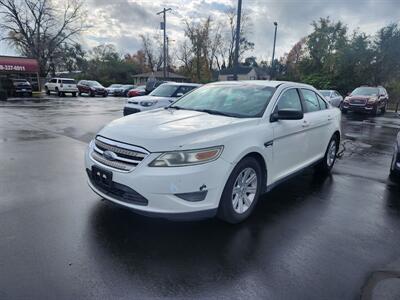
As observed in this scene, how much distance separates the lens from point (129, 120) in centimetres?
392

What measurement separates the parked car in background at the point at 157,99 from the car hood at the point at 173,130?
677cm

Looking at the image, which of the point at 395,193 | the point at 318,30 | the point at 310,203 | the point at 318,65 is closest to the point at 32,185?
the point at 310,203

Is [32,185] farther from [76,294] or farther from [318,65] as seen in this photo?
[318,65]

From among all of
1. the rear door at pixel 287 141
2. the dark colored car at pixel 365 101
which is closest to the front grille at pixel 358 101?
the dark colored car at pixel 365 101

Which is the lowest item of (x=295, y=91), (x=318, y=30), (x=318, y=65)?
(x=295, y=91)

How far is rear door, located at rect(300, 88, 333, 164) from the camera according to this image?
16.4ft

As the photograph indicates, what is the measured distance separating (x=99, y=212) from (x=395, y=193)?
4713 millimetres

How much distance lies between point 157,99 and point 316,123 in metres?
6.93

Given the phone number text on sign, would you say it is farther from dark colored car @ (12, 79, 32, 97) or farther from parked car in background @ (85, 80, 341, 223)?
parked car in background @ (85, 80, 341, 223)

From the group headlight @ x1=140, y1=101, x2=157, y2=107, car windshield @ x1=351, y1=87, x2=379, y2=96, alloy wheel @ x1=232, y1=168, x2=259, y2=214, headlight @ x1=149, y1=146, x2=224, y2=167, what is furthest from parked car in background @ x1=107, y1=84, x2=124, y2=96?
headlight @ x1=149, y1=146, x2=224, y2=167

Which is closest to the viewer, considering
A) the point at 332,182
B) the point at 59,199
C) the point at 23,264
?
the point at 23,264

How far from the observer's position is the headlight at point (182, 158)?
10.1ft

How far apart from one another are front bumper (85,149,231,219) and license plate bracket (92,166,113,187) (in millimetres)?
109

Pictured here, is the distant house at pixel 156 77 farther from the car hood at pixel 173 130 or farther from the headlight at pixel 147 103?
the car hood at pixel 173 130
